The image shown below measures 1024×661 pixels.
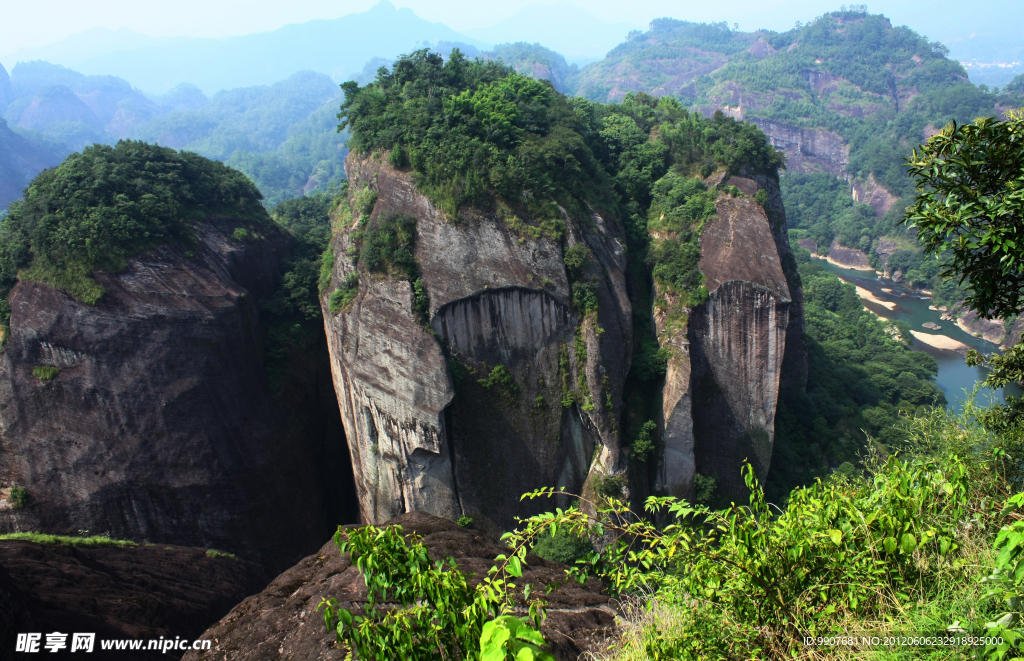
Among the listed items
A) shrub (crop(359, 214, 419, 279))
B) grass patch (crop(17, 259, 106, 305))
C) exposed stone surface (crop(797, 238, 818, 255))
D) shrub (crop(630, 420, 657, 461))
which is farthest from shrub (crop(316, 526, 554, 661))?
exposed stone surface (crop(797, 238, 818, 255))

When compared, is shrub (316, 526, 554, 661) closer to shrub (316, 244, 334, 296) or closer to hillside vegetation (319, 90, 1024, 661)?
hillside vegetation (319, 90, 1024, 661)

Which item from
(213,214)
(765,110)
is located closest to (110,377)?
(213,214)

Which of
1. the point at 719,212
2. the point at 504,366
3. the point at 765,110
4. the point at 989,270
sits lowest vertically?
the point at 504,366

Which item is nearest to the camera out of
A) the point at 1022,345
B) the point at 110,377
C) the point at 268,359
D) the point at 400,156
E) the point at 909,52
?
the point at 1022,345

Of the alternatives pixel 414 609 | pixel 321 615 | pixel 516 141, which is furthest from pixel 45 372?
pixel 414 609

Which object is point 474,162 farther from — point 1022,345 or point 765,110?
point 765,110

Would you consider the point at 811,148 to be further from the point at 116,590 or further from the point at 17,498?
the point at 17,498

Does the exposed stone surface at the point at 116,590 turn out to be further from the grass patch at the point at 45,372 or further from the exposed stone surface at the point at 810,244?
the exposed stone surface at the point at 810,244
